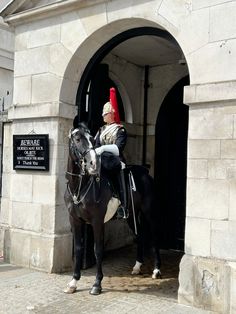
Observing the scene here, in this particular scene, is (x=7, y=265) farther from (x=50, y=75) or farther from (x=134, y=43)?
(x=134, y=43)

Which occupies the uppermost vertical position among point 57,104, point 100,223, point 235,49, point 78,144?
point 235,49

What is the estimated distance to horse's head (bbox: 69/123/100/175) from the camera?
201 inches

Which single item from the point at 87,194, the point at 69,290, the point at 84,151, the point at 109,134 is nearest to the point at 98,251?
the point at 69,290

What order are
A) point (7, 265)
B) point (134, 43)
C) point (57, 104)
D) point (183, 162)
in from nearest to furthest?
point (57, 104)
point (7, 265)
point (134, 43)
point (183, 162)

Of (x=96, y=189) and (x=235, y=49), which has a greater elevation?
(x=235, y=49)

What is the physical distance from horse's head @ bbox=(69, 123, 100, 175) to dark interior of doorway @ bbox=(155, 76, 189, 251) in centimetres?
370

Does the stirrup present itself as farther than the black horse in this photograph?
Yes

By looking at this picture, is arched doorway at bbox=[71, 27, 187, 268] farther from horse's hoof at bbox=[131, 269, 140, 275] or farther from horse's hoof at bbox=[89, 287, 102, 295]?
horse's hoof at bbox=[89, 287, 102, 295]

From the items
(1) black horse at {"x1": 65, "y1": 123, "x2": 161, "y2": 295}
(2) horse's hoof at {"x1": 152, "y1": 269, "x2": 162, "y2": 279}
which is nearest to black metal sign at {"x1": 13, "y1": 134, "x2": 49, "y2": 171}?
(1) black horse at {"x1": 65, "y1": 123, "x2": 161, "y2": 295}

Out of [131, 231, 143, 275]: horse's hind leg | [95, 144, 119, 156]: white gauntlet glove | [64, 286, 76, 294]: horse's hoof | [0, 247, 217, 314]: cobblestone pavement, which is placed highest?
[95, 144, 119, 156]: white gauntlet glove

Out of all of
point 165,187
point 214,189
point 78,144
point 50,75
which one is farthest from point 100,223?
point 165,187

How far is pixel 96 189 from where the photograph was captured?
5680 mm

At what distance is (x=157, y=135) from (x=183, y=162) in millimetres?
778

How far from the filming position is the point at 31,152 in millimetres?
6906
